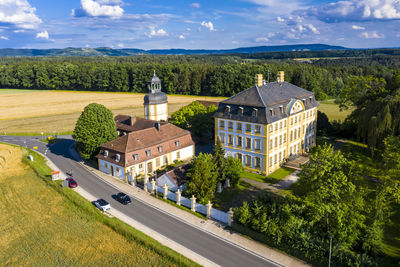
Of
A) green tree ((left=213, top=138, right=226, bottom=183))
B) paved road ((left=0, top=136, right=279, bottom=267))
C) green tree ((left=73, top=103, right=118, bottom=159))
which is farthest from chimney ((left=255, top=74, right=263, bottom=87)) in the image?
paved road ((left=0, top=136, right=279, bottom=267))

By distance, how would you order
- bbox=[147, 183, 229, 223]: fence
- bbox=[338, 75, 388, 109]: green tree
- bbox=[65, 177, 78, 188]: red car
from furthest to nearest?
1. bbox=[338, 75, 388, 109]: green tree
2. bbox=[65, 177, 78, 188]: red car
3. bbox=[147, 183, 229, 223]: fence

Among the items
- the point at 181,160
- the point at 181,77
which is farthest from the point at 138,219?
the point at 181,77

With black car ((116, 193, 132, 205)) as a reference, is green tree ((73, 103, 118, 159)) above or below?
above

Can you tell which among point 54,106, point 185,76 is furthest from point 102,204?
point 185,76

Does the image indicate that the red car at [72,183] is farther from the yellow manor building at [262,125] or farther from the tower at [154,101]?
the yellow manor building at [262,125]

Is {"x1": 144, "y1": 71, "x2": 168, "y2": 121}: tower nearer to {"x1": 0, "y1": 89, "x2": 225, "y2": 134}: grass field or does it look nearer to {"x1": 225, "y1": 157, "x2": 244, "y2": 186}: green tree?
{"x1": 225, "y1": 157, "x2": 244, "y2": 186}: green tree

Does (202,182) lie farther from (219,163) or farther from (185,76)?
(185,76)

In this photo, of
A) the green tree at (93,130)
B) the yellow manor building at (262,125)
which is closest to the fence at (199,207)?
the yellow manor building at (262,125)
